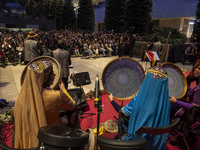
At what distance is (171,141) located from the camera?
3.00 m

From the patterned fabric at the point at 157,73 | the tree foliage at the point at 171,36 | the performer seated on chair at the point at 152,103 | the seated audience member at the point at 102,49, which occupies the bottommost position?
the seated audience member at the point at 102,49

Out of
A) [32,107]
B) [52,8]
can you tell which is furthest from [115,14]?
[32,107]

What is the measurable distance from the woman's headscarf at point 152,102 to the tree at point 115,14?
1181 inches

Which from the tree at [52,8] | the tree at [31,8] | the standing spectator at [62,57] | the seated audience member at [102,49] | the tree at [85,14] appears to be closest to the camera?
the standing spectator at [62,57]

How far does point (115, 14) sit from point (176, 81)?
2945cm

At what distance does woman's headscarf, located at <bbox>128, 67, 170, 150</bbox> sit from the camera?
4.83ft

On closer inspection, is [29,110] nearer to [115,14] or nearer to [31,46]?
[31,46]

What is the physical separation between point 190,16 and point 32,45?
2518cm

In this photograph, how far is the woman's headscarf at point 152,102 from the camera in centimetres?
147

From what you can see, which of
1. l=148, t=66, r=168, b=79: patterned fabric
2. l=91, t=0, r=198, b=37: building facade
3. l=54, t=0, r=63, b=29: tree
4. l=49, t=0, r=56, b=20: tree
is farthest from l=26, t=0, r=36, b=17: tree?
l=148, t=66, r=168, b=79: patterned fabric

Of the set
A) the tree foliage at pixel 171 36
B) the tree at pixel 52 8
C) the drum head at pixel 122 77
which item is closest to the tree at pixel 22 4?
the tree at pixel 52 8

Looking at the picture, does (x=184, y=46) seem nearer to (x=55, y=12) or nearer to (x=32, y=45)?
(x=32, y=45)

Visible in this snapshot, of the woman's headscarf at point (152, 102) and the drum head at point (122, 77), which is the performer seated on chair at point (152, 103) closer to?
the woman's headscarf at point (152, 102)

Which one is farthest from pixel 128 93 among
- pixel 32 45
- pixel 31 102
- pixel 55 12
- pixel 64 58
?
pixel 55 12
